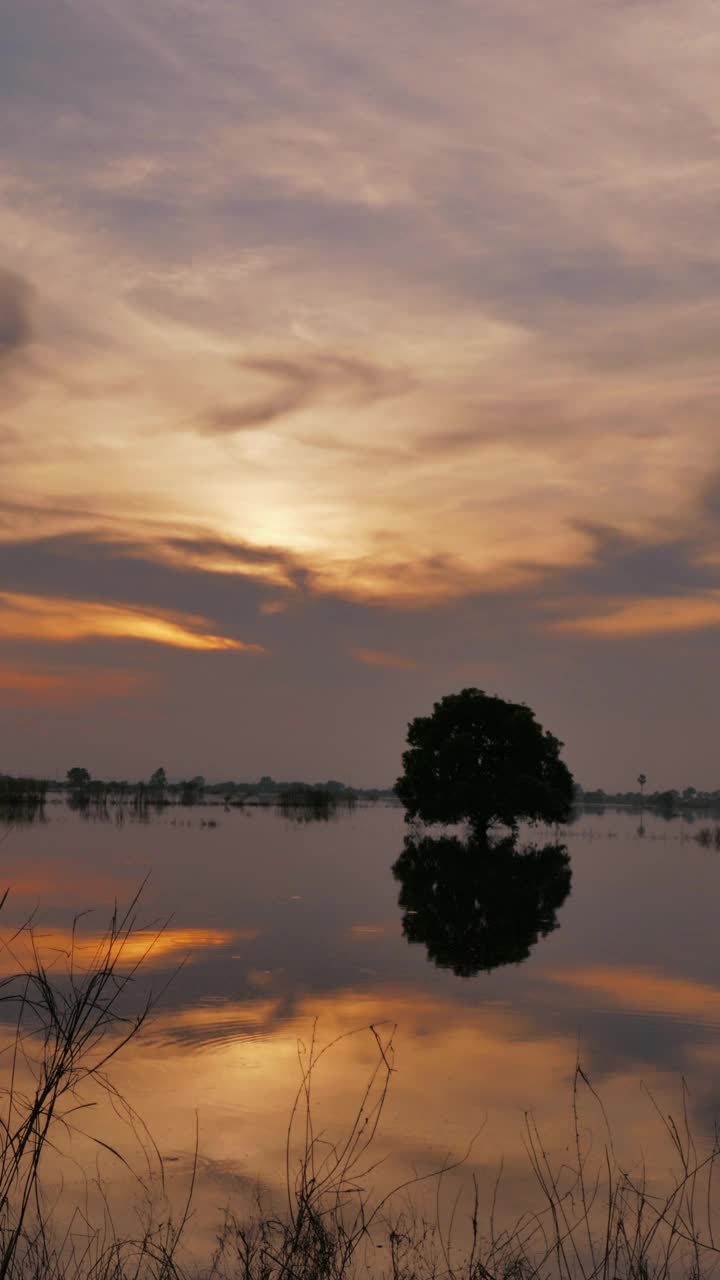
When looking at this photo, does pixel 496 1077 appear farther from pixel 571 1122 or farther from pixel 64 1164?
pixel 64 1164

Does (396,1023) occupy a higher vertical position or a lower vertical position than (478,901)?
higher

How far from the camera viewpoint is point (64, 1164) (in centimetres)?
880

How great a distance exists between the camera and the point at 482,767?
60.0 metres

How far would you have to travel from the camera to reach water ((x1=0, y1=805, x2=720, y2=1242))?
31.6 ft

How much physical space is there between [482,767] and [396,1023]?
46.2m

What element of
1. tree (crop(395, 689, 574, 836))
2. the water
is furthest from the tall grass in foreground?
tree (crop(395, 689, 574, 836))

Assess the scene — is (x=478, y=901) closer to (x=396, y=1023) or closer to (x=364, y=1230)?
(x=396, y=1023)

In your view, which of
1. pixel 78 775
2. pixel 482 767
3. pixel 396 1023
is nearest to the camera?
pixel 396 1023

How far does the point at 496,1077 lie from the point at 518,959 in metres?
8.38

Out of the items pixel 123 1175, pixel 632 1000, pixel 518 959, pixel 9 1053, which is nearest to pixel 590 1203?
pixel 123 1175

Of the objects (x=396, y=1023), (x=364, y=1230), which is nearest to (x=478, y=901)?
(x=396, y=1023)

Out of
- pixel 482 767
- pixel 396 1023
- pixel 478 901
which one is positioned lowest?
pixel 478 901

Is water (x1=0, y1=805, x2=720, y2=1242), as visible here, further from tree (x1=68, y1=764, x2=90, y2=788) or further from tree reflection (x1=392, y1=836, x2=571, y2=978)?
tree (x1=68, y1=764, x2=90, y2=788)

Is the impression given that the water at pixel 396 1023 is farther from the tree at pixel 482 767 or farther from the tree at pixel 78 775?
the tree at pixel 78 775
